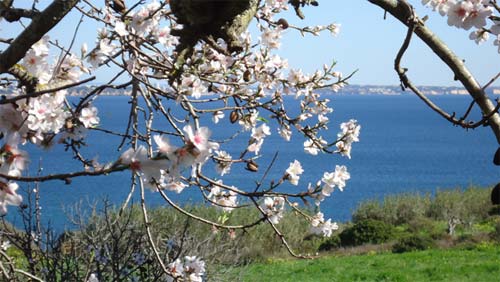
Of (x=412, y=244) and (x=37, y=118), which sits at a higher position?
(x=412, y=244)

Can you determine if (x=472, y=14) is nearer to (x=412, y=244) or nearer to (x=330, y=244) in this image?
(x=412, y=244)

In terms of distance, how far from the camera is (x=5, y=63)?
118 centimetres

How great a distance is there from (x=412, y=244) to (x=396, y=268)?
2.84m

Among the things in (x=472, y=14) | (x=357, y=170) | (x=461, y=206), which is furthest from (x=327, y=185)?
(x=357, y=170)

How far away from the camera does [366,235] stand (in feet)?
52.2

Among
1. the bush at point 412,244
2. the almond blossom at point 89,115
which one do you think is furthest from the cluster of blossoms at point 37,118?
the bush at point 412,244

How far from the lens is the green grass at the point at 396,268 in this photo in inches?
423

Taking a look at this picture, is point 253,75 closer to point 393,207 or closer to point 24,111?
point 24,111

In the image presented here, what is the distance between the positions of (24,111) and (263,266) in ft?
38.7

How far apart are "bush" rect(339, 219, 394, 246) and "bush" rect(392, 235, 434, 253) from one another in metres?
1.27

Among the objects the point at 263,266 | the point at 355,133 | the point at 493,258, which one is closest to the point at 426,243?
the point at 493,258

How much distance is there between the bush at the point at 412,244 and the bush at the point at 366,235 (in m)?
1.27

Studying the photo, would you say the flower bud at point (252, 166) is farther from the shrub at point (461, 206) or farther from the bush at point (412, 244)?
the shrub at point (461, 206)

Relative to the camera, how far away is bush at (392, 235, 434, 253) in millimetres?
14094
